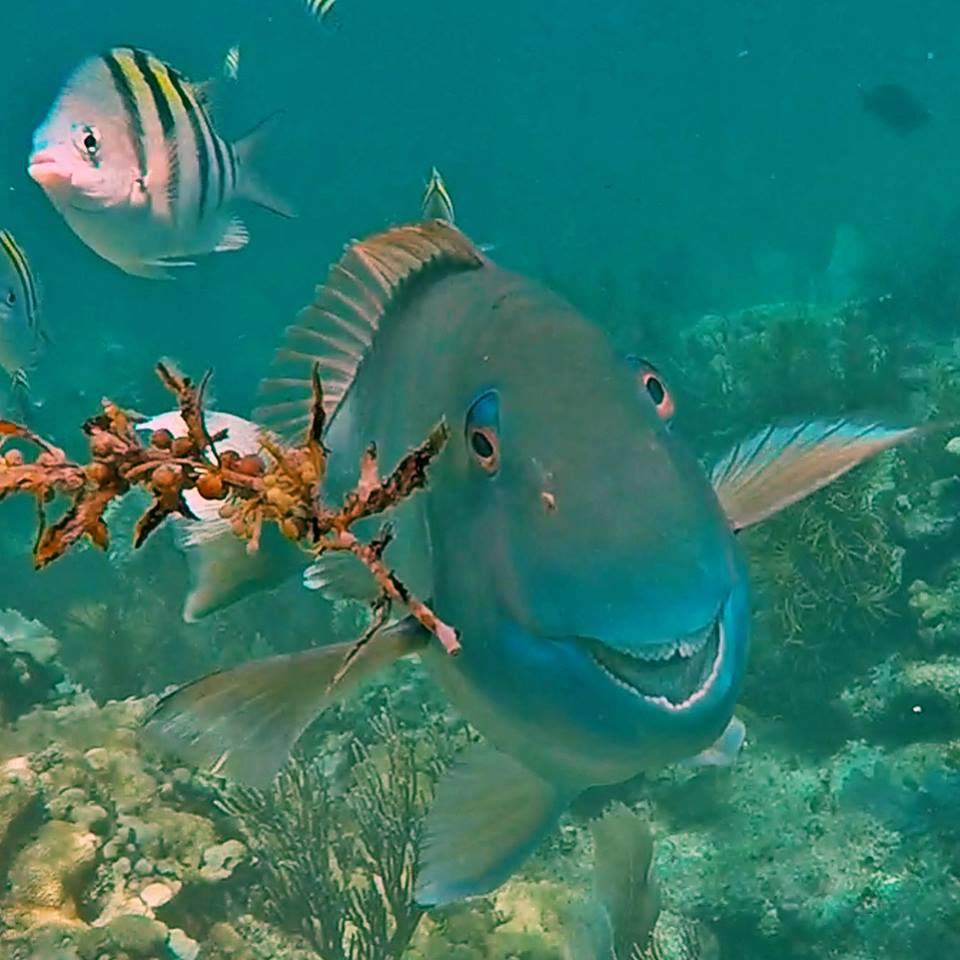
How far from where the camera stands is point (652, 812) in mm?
6086

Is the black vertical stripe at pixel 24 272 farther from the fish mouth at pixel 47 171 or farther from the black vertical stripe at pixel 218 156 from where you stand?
the black vertical stripe at pixel 218 156

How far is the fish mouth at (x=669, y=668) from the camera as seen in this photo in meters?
1.42

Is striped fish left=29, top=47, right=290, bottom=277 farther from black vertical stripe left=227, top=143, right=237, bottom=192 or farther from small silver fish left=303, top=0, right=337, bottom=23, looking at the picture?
small silver fish left=303, top=0, right=337, bottom=23

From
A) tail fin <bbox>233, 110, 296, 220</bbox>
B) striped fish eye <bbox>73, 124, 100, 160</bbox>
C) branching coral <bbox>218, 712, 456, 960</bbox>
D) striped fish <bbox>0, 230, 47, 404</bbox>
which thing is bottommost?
branching coral <bbox>218, 712, 456, 960</bbox>

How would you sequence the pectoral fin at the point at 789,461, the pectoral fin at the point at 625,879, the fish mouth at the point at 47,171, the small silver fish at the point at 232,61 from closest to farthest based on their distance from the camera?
the pectoral fin at the point at 789,461, the fish mouth at the point at 47,171, the pectoral fin at the point at 625,879, the small silver fish at the point at 232,61

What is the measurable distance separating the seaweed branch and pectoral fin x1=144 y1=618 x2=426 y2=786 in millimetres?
237

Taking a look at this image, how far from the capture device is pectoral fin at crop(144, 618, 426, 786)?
5.41ft

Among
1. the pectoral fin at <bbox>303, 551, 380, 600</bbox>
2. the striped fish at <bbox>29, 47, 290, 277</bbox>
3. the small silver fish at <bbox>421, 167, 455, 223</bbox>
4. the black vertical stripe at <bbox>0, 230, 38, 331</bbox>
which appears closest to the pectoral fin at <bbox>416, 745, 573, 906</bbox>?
the pectoral fin at <bbox>303, 551, 380, 600</bbox>

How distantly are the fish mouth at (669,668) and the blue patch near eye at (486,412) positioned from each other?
36cm

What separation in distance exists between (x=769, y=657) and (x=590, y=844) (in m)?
1.66

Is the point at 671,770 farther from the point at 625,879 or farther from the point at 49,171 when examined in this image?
the point at 49,171

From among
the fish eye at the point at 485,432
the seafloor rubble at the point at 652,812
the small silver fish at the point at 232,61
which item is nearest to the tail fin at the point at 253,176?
the seafloor rubble at the point at 652,812

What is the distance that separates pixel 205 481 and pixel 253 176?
311 centimetres

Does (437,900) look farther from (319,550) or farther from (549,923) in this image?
(549,923)
